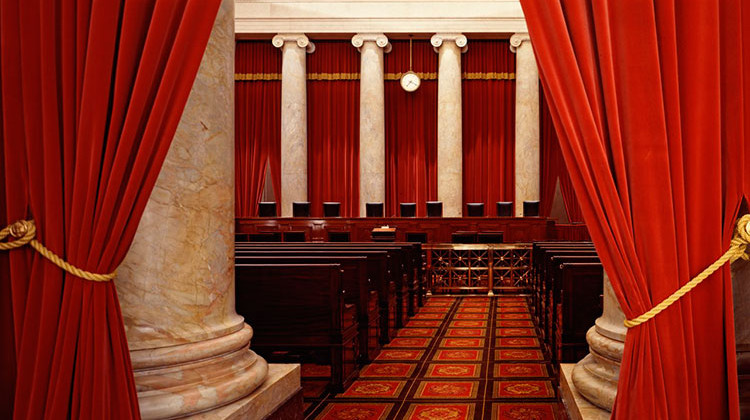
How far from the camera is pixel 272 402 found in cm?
236

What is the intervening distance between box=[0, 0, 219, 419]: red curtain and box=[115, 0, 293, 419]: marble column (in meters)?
0.16

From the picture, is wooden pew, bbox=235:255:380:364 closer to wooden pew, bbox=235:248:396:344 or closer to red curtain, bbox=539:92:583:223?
wooden pew, bbox=235:248:396:344

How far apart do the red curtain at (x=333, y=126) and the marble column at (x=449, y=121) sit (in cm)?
192

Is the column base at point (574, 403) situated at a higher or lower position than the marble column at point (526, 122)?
lower

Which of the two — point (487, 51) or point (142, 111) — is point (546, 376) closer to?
point (142, 111)

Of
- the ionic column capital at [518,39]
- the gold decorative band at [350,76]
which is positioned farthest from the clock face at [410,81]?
the ionic column capital at [518,39]

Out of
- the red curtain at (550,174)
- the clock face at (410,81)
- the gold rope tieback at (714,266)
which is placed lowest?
the gold rope tieback at (714,266)

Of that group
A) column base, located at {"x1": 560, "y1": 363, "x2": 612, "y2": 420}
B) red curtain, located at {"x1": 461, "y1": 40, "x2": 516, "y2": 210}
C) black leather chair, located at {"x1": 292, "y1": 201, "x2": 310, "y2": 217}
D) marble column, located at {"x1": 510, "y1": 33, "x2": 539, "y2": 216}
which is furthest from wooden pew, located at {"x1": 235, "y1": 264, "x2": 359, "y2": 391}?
red curtain, located at {"x1": 461, "y1": 40, "x2": 516, "y2": 210}

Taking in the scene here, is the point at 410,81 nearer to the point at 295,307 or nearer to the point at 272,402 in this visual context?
the point at 295,307

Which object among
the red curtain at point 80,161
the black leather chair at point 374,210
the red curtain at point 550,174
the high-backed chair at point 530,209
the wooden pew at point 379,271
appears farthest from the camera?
the red curtain at point 550,174

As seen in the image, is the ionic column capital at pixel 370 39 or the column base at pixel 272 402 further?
the ionic column capital at pixel 370 39

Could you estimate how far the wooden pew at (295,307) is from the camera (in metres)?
3.48

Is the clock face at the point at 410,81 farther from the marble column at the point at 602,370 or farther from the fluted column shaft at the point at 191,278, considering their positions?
the marble column at the point at 602,370

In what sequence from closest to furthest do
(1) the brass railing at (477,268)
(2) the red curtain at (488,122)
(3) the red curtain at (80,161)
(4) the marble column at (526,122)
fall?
(3) the red curtain at (80,161)
(1) the brass railing at (477,268)
(4) the marble column at (526,122)
(2) the red curtain at (488,122)
